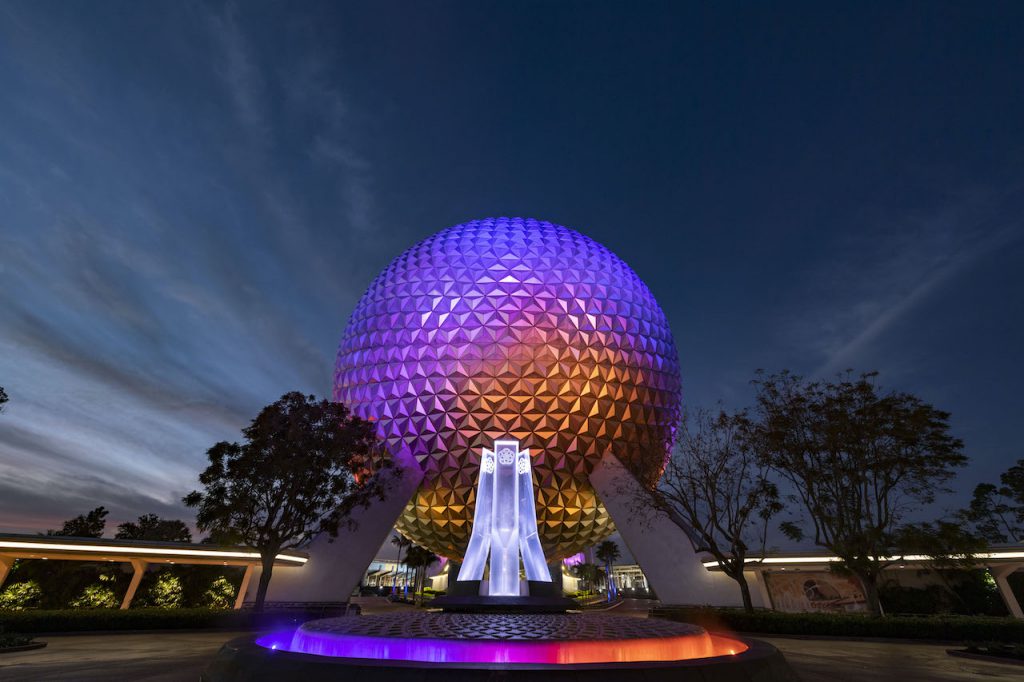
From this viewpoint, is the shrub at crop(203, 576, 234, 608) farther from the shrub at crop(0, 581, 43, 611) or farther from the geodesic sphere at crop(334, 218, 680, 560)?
the geodesic sphere at crop(334, 218, 680, 560)

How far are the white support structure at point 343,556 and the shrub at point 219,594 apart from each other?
11.1m

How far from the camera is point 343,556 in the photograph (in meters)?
21.0

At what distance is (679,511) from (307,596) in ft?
56.4

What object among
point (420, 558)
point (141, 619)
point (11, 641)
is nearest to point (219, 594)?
point (141, 619)

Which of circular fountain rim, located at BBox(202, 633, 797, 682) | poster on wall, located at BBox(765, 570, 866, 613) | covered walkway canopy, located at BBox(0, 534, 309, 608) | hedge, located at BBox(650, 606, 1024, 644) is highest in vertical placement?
covered walkway canopy, located at BBox(0, 534, 309, 608)

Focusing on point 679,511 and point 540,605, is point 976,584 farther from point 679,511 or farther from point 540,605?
point 540,605

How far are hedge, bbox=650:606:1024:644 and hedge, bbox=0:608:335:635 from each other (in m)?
16.1

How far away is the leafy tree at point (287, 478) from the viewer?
19.3 metres

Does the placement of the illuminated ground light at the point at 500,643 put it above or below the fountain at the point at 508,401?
below

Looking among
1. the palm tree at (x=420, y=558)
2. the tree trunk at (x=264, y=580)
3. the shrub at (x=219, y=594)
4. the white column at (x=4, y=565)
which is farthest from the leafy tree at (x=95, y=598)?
the palm tree at (x=420, y=558)

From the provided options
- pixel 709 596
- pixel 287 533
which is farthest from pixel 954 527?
pixel 287 533

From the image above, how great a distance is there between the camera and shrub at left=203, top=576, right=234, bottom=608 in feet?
99.4

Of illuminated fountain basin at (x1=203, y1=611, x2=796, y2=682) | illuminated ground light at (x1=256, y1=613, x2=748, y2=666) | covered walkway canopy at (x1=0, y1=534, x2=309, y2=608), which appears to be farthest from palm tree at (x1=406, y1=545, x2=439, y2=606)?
illuminated fountain basin at (x1=203, y1=611, x2=796, y2=682)

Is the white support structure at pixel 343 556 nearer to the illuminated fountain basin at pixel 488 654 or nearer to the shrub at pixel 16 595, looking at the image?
the illuminated fountain basin at pixel 488 654
